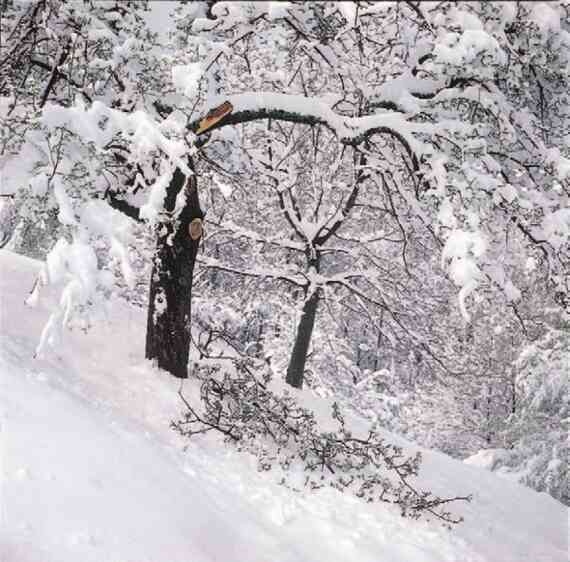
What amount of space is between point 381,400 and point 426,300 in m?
9.42

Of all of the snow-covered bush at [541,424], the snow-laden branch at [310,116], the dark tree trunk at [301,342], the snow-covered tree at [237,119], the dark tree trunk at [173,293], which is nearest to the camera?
the snow-covered tree at [237,119]

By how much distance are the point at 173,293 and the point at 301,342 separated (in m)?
6.41

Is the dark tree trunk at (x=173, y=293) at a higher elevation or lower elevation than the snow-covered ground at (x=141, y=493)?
higher

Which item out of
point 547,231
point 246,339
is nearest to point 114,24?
point 547,231

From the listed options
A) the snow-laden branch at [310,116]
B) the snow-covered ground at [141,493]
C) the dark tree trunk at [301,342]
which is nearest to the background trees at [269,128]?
the snow-laden branch at [310,116]

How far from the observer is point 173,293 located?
820 cm

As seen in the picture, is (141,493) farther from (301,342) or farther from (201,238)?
(301,342)

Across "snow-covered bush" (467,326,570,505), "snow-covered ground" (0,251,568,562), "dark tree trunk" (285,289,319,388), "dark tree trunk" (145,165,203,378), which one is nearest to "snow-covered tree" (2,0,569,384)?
"dark tree trunk" (145,165,203,378)

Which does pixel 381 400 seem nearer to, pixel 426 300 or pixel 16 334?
pixel 426 300

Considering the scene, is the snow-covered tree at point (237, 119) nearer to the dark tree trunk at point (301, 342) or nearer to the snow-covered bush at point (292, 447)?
the snow-covered bush at point (292, 447)

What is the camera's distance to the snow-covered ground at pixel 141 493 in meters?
3.95

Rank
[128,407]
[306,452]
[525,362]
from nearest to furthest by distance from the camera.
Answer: [128,407], [306,452], [525,362]

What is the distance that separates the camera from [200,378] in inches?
340

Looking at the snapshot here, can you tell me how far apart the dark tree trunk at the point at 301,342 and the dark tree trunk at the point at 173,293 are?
5.71 metres
